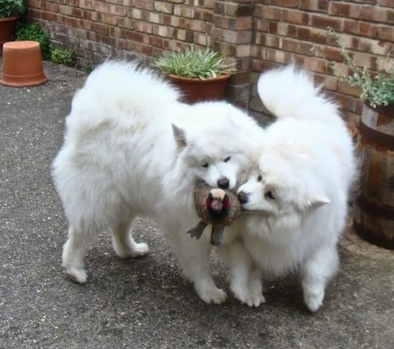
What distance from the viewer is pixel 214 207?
2643 mm

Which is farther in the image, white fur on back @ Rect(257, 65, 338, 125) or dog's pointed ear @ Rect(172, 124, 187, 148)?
white fur on back @ Rect(257, 65, 338, 125)

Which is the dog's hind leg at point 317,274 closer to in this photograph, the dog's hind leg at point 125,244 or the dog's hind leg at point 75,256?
the dog's hind leg at point 125,244

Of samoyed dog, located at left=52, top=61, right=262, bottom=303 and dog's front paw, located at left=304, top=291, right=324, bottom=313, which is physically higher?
samoyed dog, located at left=52, top=61, right=262, bottom=303

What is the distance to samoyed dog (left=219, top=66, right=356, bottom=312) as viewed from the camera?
2.69m

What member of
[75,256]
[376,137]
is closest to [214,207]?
[75,256]

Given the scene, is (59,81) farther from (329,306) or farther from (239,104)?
(329,306)

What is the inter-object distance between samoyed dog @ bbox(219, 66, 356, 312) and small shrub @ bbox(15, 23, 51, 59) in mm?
5327

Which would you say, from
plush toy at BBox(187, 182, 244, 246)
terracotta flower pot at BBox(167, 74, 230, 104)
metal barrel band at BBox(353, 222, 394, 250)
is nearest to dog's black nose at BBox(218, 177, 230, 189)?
plush toy at BBox(187, 182, 244, 246)

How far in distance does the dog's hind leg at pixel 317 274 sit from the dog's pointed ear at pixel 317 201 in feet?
1.53

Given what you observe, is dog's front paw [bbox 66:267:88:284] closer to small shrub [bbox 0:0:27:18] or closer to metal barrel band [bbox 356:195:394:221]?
metal barrel band [bbox 356:195:394:221]

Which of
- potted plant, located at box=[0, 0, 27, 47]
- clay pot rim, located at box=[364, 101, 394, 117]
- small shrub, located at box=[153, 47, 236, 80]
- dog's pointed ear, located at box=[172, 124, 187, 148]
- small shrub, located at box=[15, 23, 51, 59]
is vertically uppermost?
dog's pointed ear, located at box=[172, 124, 187, 148]

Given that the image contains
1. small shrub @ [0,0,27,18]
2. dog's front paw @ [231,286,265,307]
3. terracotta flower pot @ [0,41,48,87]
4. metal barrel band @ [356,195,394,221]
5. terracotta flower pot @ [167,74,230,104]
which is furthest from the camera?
small shrub @ [0,0,27,18]

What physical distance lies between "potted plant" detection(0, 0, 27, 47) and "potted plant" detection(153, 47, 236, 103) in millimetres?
3468

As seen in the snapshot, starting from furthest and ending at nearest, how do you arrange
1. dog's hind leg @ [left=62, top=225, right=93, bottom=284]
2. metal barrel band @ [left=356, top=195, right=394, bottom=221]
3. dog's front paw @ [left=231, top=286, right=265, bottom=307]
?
metal barrel band @ [left=356, top=195, right=394, bottom=221] → dog's hind leg @ [left=62, top=225, right=93, bottom=284] → dog's front paw @ [left=231, top=286, right=265, bottom=307]
